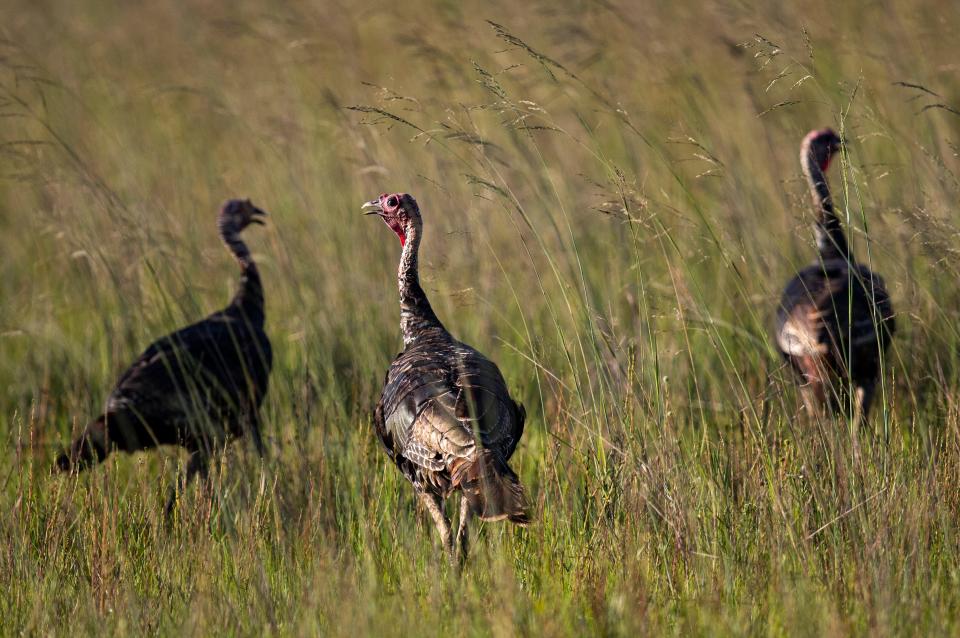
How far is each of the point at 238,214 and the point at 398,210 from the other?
1.82 meters

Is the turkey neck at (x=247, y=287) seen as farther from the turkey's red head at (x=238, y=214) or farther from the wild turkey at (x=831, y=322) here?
the wild turkey at (x=831, y=322)

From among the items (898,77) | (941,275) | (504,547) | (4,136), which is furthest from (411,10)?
(504,547)

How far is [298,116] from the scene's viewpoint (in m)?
8.73

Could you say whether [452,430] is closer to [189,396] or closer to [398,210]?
[398,210]

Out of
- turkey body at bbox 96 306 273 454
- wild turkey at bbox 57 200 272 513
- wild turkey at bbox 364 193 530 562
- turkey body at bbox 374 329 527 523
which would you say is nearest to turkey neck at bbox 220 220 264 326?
wild turkey at bbox 57 200 272 513

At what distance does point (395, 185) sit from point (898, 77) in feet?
9.27

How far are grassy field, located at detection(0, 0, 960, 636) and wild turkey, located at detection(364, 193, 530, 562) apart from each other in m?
0.15

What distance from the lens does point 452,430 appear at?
3.93m

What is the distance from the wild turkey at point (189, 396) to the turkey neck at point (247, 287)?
0.80ft

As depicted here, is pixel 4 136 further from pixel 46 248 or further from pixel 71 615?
pixel 71 615

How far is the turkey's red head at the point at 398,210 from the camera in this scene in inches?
195

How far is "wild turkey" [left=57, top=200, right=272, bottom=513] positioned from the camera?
501 cm

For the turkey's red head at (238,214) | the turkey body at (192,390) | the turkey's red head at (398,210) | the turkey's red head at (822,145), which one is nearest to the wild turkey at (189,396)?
the turkey body at (192,390)

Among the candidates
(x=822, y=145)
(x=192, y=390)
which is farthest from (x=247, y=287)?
(x=822, y=145)
